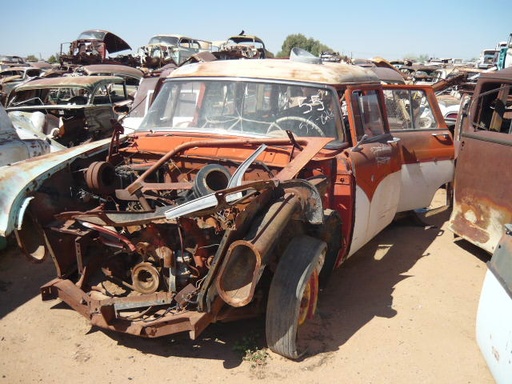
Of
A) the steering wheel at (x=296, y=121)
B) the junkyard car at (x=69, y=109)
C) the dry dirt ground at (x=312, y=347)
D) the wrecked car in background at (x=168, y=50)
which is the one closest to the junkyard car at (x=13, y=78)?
the junkyard car at (x=69, y=109)

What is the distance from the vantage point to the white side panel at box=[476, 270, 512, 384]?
277cm

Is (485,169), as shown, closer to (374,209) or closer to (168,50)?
(374,209)

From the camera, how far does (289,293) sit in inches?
125

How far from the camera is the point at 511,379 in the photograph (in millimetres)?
2658

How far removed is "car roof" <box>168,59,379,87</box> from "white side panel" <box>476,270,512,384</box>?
222cm

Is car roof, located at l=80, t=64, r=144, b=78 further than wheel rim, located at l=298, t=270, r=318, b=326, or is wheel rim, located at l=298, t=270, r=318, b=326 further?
car roof, located at l=80, t=64, r=144, b=78

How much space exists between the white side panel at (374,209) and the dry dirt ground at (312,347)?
1.70ft

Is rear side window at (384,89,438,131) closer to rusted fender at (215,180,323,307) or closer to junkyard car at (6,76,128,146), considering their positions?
rusted fender at (215,180,323,307)

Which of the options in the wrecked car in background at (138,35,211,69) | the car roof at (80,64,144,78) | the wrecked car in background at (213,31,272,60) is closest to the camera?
Answer: the car roof at (80,64,144,78)

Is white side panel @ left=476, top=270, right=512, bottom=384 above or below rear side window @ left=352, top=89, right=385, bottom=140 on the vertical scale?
below

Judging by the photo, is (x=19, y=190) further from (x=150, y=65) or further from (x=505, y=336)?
(x=150, y=65)

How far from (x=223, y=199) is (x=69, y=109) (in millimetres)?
6639

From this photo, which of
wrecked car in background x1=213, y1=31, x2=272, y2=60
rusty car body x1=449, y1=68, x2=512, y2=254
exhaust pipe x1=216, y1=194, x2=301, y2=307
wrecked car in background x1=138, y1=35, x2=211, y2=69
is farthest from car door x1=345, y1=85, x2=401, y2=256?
wrecked car in background x1=138, y1=35, x2=211, y2=69

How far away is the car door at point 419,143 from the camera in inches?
207
